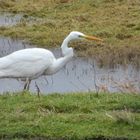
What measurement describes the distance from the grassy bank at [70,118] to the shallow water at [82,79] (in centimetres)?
260

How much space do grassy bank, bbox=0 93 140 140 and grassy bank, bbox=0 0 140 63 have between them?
5763 millimetres

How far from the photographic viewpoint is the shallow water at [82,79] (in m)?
12.2

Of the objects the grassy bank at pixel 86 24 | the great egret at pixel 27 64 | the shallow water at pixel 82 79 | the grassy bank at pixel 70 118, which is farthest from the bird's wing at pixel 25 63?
the grassy bank at pixel 86 24

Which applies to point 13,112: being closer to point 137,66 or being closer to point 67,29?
point 137,66

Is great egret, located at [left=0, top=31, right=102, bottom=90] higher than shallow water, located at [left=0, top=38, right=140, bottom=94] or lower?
higher

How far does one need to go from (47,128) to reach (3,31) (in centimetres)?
989

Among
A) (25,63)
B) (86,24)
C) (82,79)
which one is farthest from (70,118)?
(86,24)

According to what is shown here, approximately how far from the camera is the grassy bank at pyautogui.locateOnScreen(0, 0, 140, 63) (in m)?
15.2

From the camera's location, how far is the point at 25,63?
424 inches

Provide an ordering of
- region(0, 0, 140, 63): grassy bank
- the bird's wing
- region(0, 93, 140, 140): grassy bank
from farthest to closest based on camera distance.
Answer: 1. region(0, 0, 140, 63): grassy bank
2. the bird's wing
3. region(0, 93, 140, 140): grassy bank

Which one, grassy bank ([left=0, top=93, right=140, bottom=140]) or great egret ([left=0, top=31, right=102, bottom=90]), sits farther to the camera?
great egret ([left=0, top=31, right=102, bottom=90])

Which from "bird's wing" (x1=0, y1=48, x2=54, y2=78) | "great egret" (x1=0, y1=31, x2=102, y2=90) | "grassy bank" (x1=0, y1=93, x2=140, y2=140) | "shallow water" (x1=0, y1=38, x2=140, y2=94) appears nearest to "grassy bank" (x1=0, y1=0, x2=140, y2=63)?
"shallow water" (x1=0, y1=38, x2=140, y2=94)

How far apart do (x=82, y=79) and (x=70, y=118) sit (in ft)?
17.9

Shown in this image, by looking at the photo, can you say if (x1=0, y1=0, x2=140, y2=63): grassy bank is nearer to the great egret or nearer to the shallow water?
the shallow water
